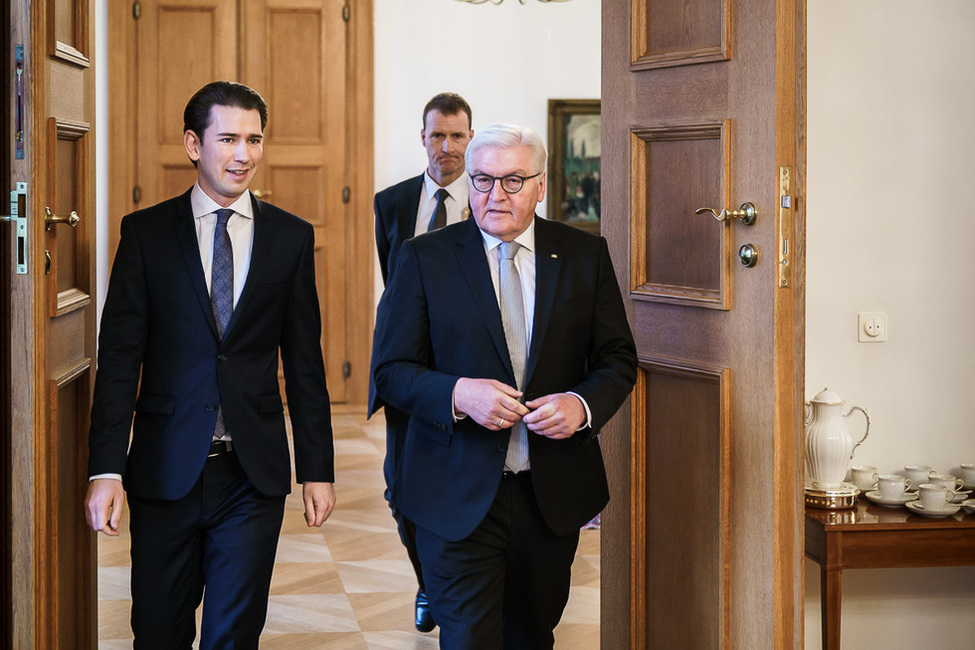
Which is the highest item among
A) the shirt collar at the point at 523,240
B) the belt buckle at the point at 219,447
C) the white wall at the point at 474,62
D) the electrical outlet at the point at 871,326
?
the white wall at the point at 474,62

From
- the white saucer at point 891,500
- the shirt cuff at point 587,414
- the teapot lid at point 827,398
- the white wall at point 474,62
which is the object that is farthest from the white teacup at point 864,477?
A: the white wall at point 474,62

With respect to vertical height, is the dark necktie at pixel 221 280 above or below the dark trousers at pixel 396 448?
above

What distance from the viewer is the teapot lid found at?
127 inches

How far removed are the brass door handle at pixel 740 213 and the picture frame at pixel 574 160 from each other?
5504 millimetres

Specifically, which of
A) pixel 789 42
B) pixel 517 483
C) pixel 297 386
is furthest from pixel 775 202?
pixel 297 386

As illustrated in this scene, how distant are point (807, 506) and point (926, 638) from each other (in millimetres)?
654

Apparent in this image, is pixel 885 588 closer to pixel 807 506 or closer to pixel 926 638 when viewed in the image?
pixel 926 638

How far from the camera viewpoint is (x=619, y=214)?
3193mm

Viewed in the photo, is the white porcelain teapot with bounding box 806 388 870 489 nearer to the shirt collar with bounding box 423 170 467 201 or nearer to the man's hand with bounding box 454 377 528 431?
the man's hand with bounding box 454 377 528 431

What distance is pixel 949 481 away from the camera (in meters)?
3.38

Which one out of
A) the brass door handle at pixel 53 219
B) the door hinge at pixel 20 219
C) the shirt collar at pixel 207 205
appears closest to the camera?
the door hinge at pixel 20 219

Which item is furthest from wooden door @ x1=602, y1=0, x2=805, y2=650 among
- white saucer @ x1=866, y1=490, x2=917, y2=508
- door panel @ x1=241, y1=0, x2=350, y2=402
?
door panel @ x1=241, y1=0, x2=350, y2=402

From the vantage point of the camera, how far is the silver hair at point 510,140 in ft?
8.28

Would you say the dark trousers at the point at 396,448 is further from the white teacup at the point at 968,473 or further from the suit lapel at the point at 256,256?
the white teacup at the point at 968,473
